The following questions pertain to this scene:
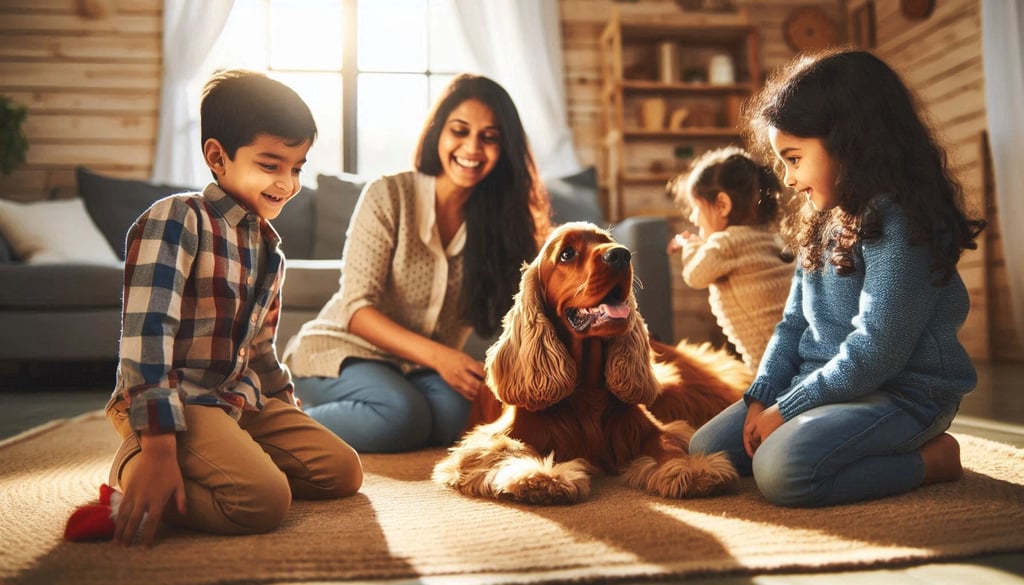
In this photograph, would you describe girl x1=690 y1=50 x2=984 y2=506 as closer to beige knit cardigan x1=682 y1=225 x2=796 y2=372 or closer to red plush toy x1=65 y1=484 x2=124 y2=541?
beige knit cardigan x1=682 y1=225 x2=796 y2=372

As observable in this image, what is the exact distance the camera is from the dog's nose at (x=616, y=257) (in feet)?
5.06

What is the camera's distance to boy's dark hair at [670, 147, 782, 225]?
93.9 inches

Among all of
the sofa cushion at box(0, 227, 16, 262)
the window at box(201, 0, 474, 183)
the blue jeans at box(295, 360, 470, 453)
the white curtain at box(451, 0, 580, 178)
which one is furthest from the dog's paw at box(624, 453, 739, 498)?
the window at box(201, 0, 474, 183)

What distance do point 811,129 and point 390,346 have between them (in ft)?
4.09

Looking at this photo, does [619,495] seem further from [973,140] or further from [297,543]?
[973,140]

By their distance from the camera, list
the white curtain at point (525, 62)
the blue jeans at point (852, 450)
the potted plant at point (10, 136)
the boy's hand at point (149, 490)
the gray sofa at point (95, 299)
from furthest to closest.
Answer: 1. the white curtain at point (525, 62)
2. the potted plant at point (10, 136)
3. the gray sofa at point (95, 299)
4. the blue jeans at point (852, 450)
5. the boy's hand at point (149, 490)

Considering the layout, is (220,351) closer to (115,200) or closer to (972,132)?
(115,200)

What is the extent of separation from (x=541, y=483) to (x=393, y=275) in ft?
3.51

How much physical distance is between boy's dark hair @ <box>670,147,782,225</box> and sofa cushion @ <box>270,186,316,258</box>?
2.74 metres

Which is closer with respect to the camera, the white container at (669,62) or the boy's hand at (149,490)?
the boy's hand at (149,490)

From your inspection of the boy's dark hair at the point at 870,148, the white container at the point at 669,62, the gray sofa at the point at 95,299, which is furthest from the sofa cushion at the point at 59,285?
the white container at the point at 669,62

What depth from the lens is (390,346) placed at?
225 centimetres

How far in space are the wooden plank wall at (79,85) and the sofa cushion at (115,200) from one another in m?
0.82

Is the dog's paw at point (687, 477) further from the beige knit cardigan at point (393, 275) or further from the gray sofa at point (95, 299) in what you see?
the gray sofa at point (95, 299)
